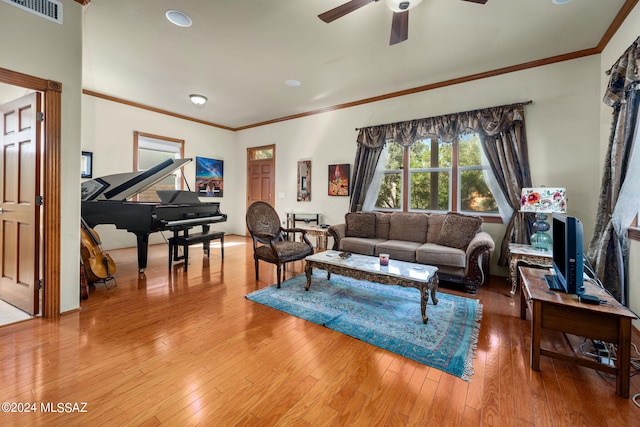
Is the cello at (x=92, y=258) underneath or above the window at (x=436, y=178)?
underneath

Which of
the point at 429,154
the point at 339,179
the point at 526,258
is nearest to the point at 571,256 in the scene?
the point at 526,258

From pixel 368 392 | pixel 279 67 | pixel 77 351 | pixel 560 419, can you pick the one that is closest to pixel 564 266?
pixel 560 419

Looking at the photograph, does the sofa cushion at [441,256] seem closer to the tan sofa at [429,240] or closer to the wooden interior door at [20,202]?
the tan sofa at [429,240]

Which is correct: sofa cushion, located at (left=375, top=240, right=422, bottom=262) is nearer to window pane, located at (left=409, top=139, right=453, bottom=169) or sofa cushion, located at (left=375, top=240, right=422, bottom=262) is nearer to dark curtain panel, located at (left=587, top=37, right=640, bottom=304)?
window pane, located at (left=409, top=139, right=453, bottom=169)

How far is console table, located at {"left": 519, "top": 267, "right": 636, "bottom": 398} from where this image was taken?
5.12 ft

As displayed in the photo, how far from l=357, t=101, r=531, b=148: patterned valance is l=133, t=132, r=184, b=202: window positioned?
408 cm

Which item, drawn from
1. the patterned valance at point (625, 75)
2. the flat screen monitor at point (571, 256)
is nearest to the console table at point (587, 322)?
the flat screen monitor at point (571, 256)

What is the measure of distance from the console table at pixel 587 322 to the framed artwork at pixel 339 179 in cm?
369

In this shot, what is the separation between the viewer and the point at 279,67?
12.8 ft

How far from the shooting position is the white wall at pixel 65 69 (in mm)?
2195

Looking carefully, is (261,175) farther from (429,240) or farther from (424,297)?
(424,297)

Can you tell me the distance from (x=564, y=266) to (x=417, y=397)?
1.36 m

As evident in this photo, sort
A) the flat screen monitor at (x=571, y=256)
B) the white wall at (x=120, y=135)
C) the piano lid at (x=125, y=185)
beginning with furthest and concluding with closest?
the white wall at (x=120, y=135)
the piano lid at (x=125, y=185)
the flat screen monitor at (x=571, y=256)

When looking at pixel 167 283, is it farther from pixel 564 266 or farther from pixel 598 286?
pixel 598 286
